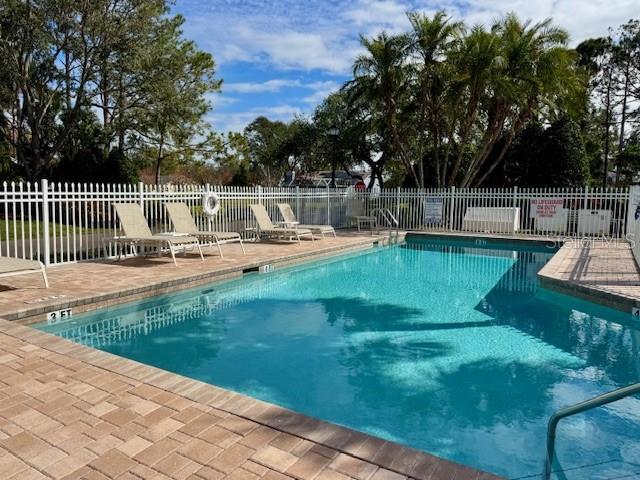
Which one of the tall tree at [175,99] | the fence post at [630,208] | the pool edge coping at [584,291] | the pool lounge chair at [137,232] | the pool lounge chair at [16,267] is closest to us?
the pool lounge chair at [16,267]

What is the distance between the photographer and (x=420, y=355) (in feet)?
17.7

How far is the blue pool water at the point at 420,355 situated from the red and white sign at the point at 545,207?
26.4 feet

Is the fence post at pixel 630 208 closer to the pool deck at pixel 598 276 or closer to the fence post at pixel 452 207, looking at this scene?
the pool deck at pixel 598 276

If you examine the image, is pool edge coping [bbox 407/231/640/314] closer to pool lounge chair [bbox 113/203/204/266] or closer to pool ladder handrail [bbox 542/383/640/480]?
pool ladder handrail [bbox 542/383/640/480]

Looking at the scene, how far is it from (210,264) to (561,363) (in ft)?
20.7

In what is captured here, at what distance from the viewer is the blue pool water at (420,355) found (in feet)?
12.1

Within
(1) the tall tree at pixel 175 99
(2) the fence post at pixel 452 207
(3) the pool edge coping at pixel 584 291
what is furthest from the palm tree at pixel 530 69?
(1) the tall tree at pixel 175 99

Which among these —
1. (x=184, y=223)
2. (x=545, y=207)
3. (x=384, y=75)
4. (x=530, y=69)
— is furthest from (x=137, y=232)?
(x=530, y=69)

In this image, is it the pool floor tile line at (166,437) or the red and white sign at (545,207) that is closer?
the pool floor tile line at (166,437)

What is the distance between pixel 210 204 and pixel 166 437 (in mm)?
9214

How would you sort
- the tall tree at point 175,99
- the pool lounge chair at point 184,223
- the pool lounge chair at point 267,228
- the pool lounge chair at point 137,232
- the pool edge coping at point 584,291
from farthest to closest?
the tall tree at point 175,99 → the pool lounge chair at point 267,228 → the pool lounge chair at point 184,223 → the pool lounge chair at point 137,232 → the pool edge coping at point 584,291

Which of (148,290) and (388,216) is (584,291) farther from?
(388,216)

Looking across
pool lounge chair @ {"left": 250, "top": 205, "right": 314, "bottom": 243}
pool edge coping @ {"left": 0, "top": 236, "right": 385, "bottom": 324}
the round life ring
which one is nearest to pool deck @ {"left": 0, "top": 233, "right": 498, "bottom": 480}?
pool edge coping @ {"left": 0, "top": 236, "right": 385, "bottom": 324}

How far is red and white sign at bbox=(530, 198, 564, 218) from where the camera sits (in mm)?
16058
